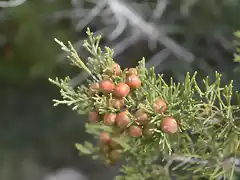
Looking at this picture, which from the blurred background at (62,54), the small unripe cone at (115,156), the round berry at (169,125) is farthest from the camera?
the blurred background at (62,54)

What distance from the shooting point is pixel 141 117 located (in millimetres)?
618

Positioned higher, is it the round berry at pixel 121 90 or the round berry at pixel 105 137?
the round berry at pixel 105 137

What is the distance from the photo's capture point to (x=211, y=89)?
0.64 meters

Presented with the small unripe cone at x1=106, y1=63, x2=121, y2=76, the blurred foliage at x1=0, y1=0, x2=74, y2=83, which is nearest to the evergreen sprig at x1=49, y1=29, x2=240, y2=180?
the small unripe cone at x1=106, y1=63, x2=121, y2=76

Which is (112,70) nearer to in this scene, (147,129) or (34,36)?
(147,129)

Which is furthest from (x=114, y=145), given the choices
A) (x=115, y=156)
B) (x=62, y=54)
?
(x=62, y=54)

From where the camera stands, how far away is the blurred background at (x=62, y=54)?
1639 mm

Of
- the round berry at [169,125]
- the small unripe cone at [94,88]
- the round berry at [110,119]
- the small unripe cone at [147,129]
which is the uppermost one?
the small unripe cone at [94,88]

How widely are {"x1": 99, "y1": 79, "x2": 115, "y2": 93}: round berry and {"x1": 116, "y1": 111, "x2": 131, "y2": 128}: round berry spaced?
0.04 meters

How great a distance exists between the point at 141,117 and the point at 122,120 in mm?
29

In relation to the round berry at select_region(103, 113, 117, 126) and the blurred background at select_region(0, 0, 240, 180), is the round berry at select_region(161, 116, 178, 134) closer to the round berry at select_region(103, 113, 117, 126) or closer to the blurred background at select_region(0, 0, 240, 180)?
the round berry at select_region(103, 113, 117, 126)

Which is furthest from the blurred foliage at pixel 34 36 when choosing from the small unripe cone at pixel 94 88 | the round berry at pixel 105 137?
the small unripe cone at pixel 94 88

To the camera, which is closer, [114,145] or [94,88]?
[94,88]

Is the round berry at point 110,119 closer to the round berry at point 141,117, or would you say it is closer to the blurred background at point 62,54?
the round berry at point 141,117
